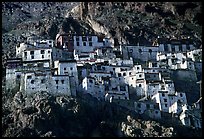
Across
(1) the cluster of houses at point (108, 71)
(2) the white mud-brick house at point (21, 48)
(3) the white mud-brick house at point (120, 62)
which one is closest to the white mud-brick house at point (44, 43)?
(1) the cluster of houses at point (108, 71)

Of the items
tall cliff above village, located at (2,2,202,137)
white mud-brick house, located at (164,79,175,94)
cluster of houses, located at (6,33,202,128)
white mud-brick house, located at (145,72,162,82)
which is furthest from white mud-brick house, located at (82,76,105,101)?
white mud-brick house, located at (164,79,175,94)

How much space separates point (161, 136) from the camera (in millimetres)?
81562

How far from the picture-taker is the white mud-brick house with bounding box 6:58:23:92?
3529 inches

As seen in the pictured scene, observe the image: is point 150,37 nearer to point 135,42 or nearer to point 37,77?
point 135,42

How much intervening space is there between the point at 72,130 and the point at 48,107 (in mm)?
5138

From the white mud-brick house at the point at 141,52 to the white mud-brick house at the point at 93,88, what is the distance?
17.5 meters

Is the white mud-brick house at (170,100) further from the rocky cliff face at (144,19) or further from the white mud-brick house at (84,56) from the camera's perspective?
the rocky cliff face at (144,19)

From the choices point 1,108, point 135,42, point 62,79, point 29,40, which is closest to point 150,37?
point 135,42

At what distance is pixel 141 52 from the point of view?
10738cm

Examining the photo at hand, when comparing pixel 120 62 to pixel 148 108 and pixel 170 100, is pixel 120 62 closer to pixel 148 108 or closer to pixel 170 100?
pixel 170 100

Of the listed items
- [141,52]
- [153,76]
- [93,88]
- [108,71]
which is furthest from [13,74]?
[141,52]

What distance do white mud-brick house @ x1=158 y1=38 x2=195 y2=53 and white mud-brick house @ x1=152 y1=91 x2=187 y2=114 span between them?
20549 mm

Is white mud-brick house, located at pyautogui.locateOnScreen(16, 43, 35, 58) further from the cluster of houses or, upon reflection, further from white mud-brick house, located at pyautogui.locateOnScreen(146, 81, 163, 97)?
white mud-brick house, located at pyautogui.locateOnScreen(146, 81, 163, 97)

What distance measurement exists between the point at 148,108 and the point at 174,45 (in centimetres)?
2723
